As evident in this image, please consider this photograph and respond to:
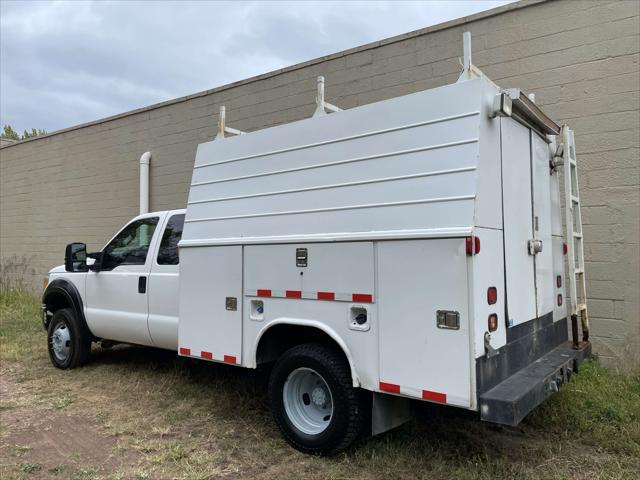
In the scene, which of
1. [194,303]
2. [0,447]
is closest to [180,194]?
[194,303]

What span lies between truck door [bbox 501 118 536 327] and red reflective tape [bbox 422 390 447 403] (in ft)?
2.35

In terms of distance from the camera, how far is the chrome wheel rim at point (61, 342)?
6.68 meters

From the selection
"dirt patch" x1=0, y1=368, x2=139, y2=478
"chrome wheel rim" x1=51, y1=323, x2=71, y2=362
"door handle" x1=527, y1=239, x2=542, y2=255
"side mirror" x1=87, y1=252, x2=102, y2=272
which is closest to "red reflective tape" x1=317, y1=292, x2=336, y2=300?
"door handle" x1=527, y1=239, x2=542, y2=255

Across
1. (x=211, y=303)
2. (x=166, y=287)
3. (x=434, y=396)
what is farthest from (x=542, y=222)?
(x=166, y=287)

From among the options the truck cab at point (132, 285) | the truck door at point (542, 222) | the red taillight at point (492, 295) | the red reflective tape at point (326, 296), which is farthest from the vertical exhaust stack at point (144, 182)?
the red taillight at point (492, 295)

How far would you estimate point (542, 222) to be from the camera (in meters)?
4.22

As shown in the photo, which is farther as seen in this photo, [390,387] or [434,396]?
[390,387]

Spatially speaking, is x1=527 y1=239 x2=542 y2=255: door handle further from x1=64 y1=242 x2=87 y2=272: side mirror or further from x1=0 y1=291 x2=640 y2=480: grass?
x1=64 y1=242 x2=87 y2=272: side mirror

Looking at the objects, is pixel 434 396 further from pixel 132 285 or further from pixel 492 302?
pixel 132 285

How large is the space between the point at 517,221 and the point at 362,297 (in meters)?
1.25

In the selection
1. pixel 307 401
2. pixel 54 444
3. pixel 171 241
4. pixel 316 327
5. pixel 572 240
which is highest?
pixel 171 241

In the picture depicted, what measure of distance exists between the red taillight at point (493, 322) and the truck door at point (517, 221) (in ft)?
0.75

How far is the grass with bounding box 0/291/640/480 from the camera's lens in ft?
12.3

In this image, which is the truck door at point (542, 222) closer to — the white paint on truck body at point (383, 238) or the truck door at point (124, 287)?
the white paint on truck body at point (383, 238)
